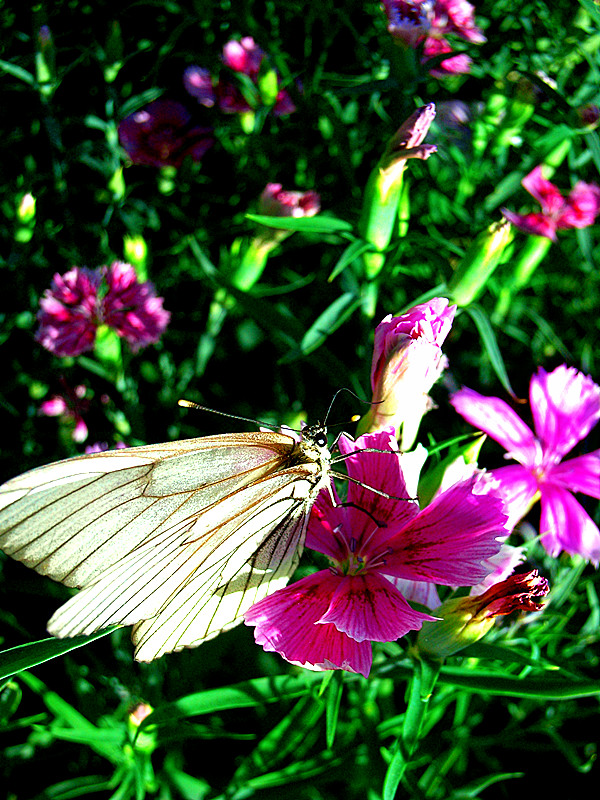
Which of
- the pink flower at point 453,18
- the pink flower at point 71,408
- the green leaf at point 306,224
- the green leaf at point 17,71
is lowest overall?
the pink flower at point 71,408

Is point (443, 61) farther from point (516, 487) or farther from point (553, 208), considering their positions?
point (516, 487)

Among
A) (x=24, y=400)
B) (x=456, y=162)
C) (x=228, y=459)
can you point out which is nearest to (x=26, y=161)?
(x=24, y=400)

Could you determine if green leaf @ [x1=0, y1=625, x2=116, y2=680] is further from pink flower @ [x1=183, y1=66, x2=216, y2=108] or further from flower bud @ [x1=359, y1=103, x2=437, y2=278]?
pink flower @ [x1=183, y1=66, x2=216, y2=108]

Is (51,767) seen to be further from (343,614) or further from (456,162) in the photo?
(456,162)

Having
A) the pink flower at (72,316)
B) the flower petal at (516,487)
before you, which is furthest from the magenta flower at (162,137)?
the flower petal at (516,487)

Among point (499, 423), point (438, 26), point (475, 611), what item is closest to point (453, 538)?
point (475, 611)

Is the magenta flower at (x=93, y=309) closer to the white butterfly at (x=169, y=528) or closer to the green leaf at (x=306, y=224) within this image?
the green leaf at (x=306, y=224)

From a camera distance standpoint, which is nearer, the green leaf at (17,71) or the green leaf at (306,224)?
the green leaf at (306,224)
